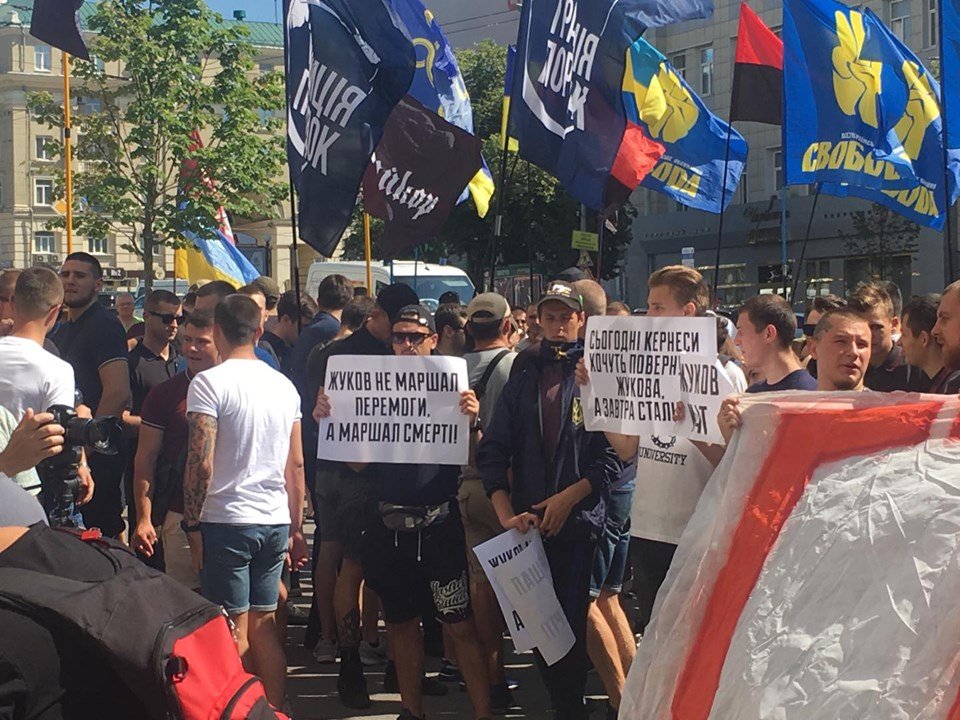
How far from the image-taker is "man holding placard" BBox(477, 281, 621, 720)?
574cm

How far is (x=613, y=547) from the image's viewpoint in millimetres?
6035

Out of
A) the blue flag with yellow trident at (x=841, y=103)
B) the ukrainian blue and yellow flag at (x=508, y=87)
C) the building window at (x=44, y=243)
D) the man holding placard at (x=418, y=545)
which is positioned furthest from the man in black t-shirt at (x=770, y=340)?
the building window at (x=44, y=243)

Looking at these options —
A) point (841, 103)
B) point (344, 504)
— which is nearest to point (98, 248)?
point (841, 103)

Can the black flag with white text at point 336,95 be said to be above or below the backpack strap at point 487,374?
above

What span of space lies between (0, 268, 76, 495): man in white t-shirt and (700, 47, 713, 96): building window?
4406 centimetres

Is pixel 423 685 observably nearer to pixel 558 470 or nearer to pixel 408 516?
pixel 408 516

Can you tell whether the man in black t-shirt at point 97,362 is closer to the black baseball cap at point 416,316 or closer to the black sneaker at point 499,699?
the black baseball cap at point 416,316

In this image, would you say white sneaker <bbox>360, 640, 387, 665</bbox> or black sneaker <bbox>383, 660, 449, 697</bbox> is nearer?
black sneaker <bbox>383, 660, 449, 697</bbox>

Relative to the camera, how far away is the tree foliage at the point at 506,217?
41969 mm

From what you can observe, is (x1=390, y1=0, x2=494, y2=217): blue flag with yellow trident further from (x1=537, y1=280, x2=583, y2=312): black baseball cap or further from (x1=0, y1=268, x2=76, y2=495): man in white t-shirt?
(x1=0, y1=268, x2=76, y2=495): man in white t-shirt

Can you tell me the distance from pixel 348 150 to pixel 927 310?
3.57 meters

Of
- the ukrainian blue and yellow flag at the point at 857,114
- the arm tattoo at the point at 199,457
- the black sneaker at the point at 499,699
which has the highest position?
the ukrainian blue and yellow flag at the point at 857,114

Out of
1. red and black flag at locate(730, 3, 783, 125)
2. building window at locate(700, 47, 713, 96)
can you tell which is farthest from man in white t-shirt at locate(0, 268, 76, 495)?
building window at locate(700, 47, 713, 96)

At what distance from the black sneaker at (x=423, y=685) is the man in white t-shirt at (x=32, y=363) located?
234 centimetres
